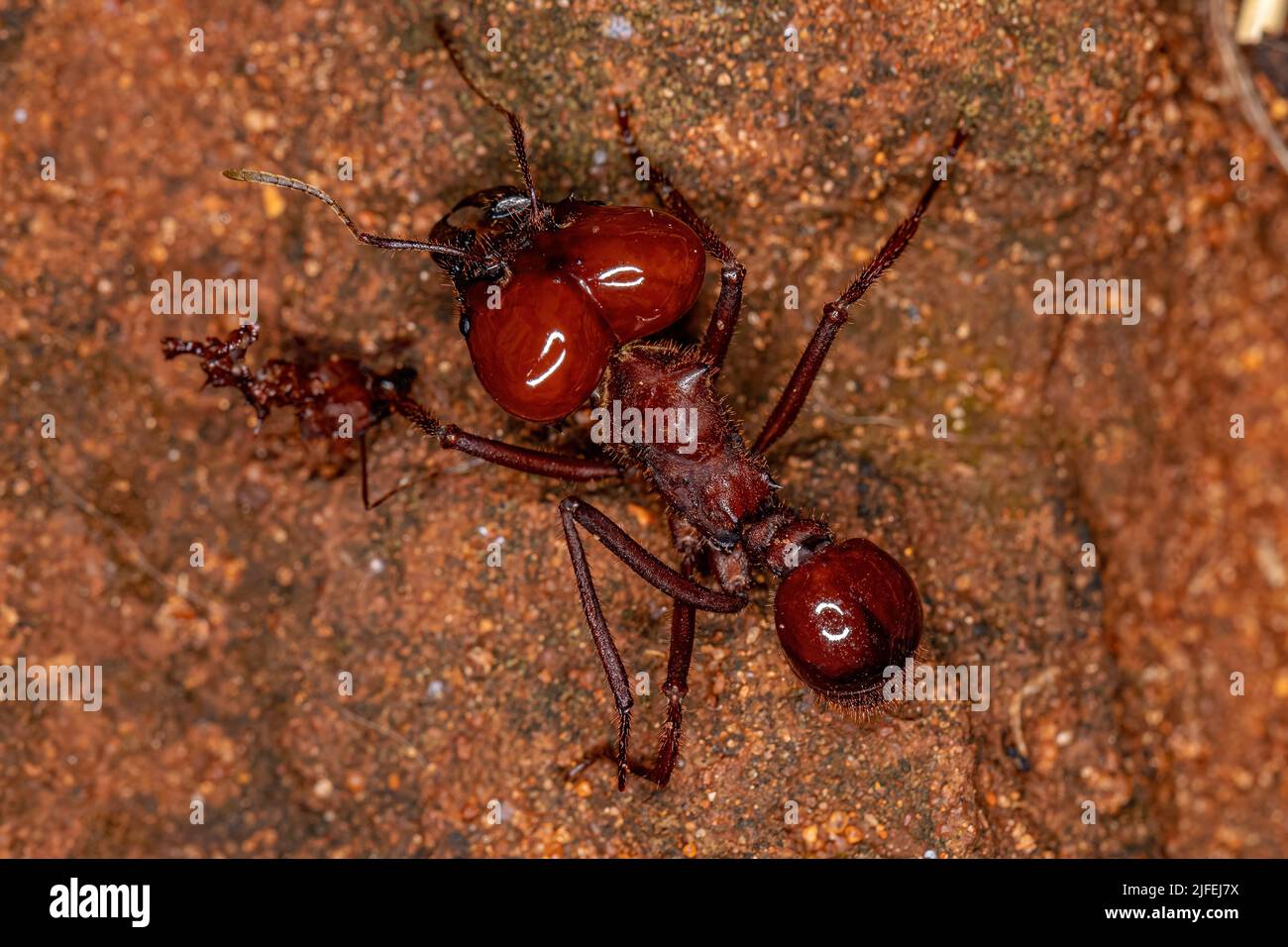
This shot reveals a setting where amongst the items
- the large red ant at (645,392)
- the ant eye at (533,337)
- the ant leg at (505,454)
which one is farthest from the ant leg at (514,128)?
the ant leg at (505,454)

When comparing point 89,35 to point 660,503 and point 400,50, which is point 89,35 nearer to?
point 400,50

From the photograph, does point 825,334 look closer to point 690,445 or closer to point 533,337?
point 690,445

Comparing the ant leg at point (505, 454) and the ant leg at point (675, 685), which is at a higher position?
the ant leg at point (505, 454)

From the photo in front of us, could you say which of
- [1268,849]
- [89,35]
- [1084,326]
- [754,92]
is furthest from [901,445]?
[89,35]

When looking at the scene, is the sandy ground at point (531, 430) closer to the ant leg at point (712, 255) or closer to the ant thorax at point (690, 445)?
the ant leg at point (712, 255)

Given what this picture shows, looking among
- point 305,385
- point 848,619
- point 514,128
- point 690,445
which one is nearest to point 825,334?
point 690,445

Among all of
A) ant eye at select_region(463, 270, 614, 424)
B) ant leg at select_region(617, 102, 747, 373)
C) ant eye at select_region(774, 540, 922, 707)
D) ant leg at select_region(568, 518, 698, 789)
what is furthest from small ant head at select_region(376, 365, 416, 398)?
ant eye at select_region(774, 540, 922, 707)

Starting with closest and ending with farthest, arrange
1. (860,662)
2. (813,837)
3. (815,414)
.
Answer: (860,662) < (813,837) < (815,414)
